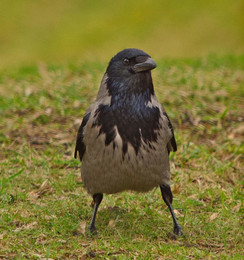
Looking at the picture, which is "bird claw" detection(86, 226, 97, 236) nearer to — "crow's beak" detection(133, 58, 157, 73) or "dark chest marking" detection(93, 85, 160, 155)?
"dark chest marking" detection(93, 85, 160, 155)

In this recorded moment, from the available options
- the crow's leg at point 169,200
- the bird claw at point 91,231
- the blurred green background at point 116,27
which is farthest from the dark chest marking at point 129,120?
the blurred green background at point 116,27

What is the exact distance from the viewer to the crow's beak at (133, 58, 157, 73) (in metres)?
5.28

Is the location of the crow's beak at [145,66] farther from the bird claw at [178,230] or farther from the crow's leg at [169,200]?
the bird claw at [178,230]

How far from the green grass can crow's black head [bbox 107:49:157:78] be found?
4.81ft

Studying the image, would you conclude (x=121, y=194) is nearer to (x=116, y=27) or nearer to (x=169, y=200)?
(x=169, y=200)

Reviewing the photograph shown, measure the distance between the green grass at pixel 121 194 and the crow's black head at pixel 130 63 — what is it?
147cm

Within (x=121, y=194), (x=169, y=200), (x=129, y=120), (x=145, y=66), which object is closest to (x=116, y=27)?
(x=121, y=194)

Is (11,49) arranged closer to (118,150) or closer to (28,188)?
(28,188)

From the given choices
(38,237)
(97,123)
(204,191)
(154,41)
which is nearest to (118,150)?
(97,123)

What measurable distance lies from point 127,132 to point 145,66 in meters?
0.60

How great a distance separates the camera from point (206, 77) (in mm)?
9906

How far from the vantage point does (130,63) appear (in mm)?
5422

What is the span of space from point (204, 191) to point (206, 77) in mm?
3666

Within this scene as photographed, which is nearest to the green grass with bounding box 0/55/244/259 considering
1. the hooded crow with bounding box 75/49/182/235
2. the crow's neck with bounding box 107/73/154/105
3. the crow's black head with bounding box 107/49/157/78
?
the hooded crow with bounding box 75/49/182/235
